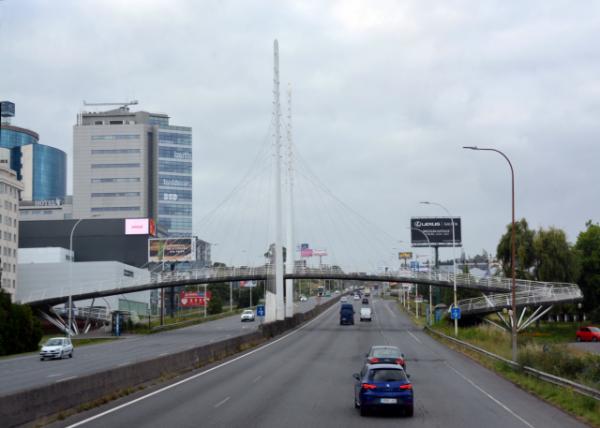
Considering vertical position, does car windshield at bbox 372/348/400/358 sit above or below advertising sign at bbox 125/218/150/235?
below

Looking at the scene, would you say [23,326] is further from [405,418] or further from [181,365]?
[405,418]

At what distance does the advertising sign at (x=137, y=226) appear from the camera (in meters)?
132

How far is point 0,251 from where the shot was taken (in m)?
104

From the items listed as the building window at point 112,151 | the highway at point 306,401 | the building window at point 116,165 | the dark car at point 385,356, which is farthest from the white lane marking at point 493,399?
the building window at point 112,151

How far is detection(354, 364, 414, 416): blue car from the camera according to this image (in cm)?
1919

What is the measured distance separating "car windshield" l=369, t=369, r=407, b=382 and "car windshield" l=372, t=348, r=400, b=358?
721 centimetres

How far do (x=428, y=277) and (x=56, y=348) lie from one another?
44.8 m

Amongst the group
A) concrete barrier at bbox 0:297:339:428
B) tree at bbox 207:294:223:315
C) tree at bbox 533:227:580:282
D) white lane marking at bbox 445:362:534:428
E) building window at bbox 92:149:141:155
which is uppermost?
building window at bbox 92:149:141:155

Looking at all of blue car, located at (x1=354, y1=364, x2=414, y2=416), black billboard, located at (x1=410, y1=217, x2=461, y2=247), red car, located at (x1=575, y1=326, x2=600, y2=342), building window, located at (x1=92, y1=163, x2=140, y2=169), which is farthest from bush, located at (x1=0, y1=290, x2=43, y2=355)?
building window, located at (x1=92, y1=163, x2=140, y2=169)

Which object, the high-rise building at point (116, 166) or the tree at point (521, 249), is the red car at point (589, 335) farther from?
the high-rise building at point (116, 166)

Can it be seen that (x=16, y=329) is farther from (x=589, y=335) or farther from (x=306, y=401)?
(x=589, y=335)

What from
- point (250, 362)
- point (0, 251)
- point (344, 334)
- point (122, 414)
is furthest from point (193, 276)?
point (122, 414)

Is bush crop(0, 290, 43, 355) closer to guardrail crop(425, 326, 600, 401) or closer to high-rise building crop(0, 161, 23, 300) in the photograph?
guardrail crop(425, 326, 600, 401)

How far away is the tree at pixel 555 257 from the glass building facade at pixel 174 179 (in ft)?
372
